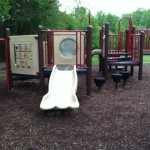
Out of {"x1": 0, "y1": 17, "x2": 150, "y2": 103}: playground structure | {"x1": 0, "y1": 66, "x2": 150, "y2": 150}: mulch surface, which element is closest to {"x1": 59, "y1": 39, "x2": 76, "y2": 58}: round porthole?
{"x1": 0, "y1": 17, "x2": 150, "y2": 103}: playground structure

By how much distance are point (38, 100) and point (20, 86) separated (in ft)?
6.30

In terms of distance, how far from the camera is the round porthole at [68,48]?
24.1 feet

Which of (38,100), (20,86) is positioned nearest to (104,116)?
(38,100)

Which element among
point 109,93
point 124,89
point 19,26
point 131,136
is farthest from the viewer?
point 19,26

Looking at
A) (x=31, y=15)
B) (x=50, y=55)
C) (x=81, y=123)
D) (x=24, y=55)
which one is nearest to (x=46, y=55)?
(x=50, y=55)

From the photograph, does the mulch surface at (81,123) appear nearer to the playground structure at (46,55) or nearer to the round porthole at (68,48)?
the playground structure at (46,55)

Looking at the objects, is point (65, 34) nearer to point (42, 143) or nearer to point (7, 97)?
point (7, 97)

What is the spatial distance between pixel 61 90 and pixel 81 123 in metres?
1.39

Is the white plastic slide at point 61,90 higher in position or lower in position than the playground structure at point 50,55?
lower

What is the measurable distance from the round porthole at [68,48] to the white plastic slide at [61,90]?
45 cm

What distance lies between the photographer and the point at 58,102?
543 centimetres

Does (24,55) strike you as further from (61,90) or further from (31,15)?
(31,15)

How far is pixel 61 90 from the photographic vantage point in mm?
6051

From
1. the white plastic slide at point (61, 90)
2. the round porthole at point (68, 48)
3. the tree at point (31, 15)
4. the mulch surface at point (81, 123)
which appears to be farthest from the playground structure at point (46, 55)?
the tree at point (31, 15)
